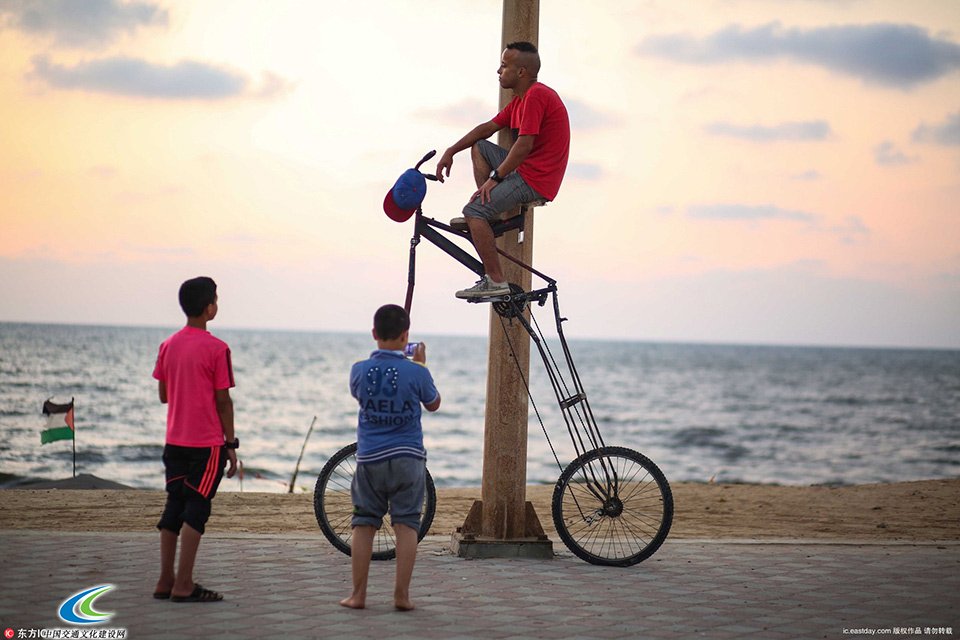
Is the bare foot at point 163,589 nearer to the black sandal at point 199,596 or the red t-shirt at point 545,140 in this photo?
the black sandal at point 199,596

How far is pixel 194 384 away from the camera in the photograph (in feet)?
18.2

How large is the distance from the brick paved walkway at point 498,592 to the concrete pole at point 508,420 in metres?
0.35

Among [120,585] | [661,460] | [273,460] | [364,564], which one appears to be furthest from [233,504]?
[661,460]

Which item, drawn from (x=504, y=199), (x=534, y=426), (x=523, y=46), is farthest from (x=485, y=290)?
(x=534, y=426)

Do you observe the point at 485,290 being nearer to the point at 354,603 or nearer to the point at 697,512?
the point at 354,603

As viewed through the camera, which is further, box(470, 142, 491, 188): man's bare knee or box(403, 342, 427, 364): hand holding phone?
box(470, 142, 491, 188): man's bare knee

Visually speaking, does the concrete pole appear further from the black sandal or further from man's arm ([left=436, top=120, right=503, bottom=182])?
the black sandal

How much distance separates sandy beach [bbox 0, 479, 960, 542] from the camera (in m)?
9.51

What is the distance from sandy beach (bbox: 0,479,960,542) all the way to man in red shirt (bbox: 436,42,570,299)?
10.5ft

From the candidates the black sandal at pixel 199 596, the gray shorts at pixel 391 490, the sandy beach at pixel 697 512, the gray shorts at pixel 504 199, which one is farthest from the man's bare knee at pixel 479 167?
the sandy beach at pixel 697 512

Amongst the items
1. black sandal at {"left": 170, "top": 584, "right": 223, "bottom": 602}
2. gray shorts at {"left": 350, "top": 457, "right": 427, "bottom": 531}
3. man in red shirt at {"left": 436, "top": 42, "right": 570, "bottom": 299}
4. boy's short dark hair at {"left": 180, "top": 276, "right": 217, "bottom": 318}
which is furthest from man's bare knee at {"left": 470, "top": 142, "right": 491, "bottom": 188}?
black sandal at {"left": 170, "top": 584, "right": 223, "bottom": 602}

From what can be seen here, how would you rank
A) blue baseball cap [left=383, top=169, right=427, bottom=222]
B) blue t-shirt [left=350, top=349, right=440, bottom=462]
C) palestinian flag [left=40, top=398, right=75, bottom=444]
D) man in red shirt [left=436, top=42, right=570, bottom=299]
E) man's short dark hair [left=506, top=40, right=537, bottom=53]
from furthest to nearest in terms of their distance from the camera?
palestinian flag [left=40, top=398, right=75, bottom=444] → man's short dark hair [left=506, top=40, right=537, bottom=53] → blue baseball cap [left=383, top=169, right=427, bottom=222] → man in red shirt [left=436, top=42, right=570, bottom=299] → blue t-shirt [left=350, top=349, right=440, bottom=462]

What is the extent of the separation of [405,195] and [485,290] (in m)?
0.83

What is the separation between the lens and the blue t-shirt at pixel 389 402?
5504 mm
